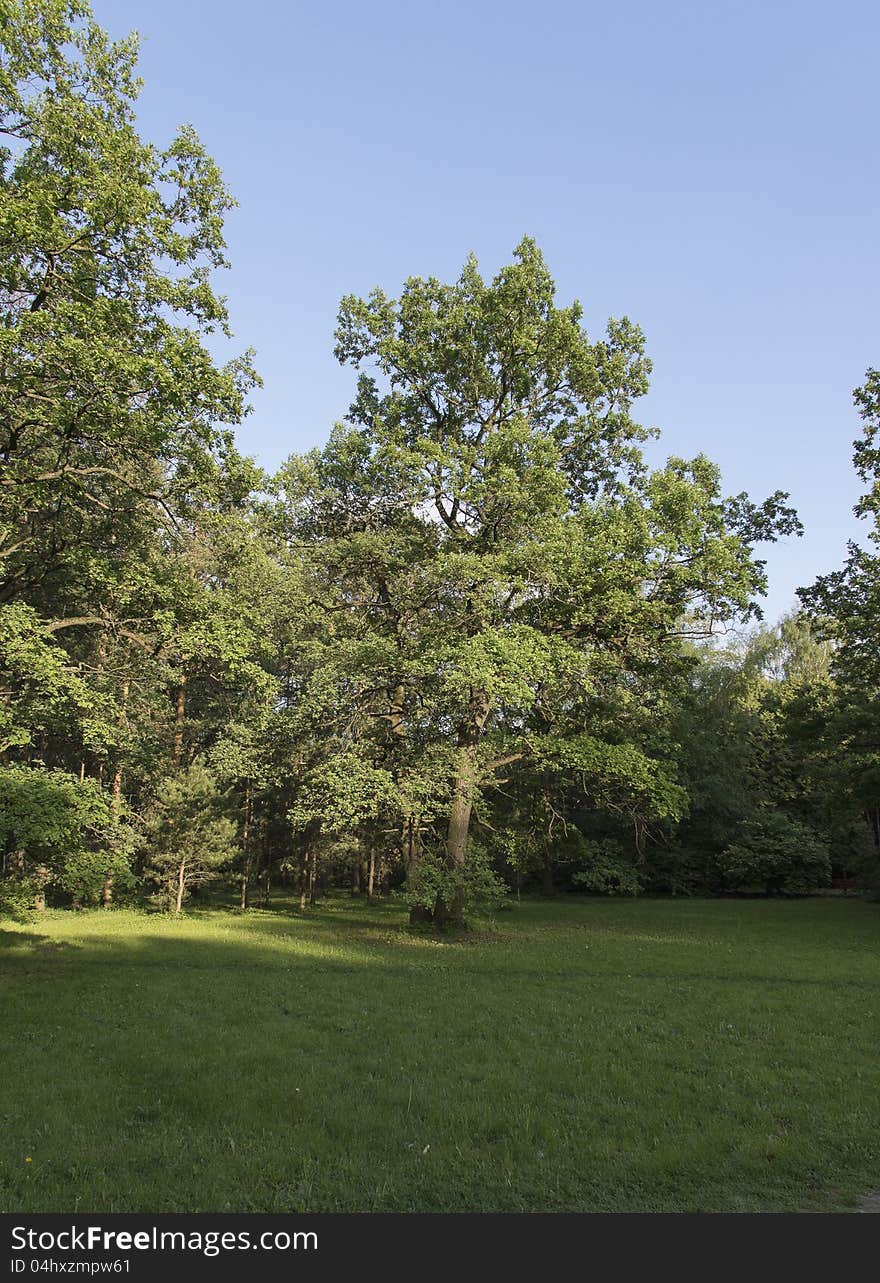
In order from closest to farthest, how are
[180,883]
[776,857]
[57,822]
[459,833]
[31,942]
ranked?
[57,822] → [31,942] → [459,833] → [180,883] → [776,857]

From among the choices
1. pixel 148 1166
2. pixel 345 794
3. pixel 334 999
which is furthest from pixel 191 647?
pixel 148 1166

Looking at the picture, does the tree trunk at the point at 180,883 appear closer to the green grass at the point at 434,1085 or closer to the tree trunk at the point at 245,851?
the tree trunk at the point at 245,851

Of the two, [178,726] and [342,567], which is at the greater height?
[342,567]

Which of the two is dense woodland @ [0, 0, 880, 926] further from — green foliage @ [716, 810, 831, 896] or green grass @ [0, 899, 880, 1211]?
green foliage @ [716, 810, 831, 896]

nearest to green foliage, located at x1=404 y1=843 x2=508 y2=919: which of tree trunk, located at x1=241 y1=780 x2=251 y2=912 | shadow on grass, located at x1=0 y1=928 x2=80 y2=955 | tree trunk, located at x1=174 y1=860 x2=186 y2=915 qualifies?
shadow on grass, located at x1=0 y1=928 x2=80 y2=955

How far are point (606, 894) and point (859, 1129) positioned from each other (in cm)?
4424

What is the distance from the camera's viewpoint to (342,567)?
23031mm

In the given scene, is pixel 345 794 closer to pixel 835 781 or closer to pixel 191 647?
pixel 191 647

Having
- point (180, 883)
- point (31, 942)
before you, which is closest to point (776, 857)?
point (180, 883)

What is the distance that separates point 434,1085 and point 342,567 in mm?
16930

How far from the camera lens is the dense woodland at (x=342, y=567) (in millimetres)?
14422

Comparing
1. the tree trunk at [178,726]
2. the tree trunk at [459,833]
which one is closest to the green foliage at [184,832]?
the tree trunk at [178,726]

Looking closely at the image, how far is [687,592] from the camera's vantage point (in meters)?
21.5

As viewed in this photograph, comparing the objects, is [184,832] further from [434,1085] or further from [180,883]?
[434,1085]
